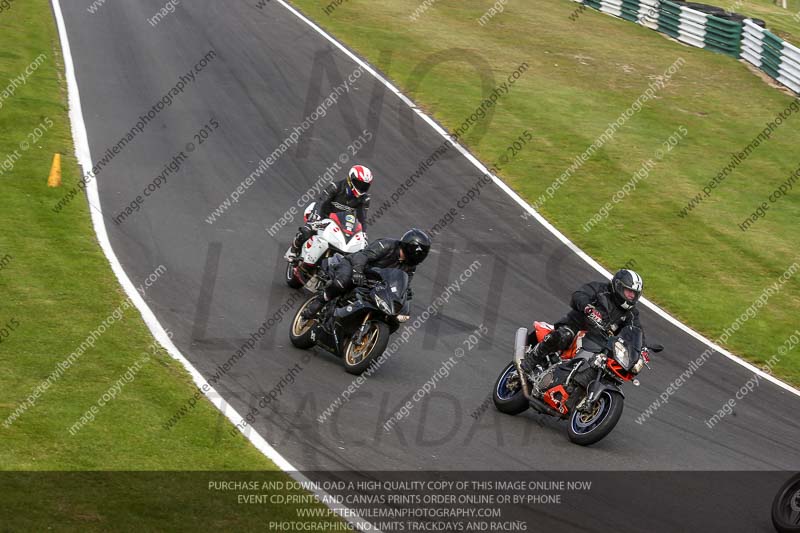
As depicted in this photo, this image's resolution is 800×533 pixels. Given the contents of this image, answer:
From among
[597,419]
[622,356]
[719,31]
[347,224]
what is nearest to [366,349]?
[347,224]

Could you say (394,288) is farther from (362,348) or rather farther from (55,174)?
(55,174)

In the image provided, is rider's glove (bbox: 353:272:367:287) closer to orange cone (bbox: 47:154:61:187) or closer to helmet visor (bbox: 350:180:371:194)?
helmet visor (bbox: 350:180:371:194)

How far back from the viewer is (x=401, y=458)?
36.1 ft

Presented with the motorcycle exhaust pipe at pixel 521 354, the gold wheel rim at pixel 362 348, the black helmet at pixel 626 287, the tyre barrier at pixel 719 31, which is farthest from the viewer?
the tyre barrier at pixel 719 31

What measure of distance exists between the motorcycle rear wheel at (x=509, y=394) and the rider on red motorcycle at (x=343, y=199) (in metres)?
4.23

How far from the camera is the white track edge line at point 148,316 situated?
10.2 m

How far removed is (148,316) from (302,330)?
221 centimetres

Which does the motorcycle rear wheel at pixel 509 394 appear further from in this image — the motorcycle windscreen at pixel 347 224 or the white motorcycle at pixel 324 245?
the motorcycle windscreen at pixel 347 224

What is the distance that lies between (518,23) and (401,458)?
30.6 meters

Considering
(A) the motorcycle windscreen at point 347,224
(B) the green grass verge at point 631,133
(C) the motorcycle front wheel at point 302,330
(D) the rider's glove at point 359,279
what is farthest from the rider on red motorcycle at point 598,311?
(B) the green grass verge at point 631,133

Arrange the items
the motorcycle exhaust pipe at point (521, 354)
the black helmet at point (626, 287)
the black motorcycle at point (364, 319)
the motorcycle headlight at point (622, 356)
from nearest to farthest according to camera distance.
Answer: the motorcycle headlight at point (622, 356) → the black helmet at point (626, 287) → the motorcycle exhaust pipe at point (521, 354) → the black motorcycle at point (364, 319)

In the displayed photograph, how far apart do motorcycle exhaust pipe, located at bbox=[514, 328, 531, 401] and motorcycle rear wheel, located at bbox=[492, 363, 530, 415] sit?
11 centimetres

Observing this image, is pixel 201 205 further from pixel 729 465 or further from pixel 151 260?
pixel 729 465

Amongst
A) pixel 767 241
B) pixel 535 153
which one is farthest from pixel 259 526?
pixel 535 153
